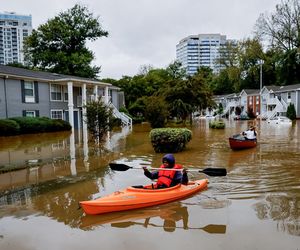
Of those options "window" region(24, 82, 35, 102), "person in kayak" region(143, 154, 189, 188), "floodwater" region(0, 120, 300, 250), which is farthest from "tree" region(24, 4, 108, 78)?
"person in kayak" region(143, 154, 189, 188)

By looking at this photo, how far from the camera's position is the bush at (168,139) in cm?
1570

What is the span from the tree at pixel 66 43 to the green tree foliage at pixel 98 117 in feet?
108

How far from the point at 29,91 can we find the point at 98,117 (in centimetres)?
1580

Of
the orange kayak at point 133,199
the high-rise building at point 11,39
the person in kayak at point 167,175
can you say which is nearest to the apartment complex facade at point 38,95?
the person in kayak at point 167,175

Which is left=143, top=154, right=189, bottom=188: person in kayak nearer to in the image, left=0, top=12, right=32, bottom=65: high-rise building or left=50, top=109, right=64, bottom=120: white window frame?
left=50, top=109, right=64, bottom=120: white window frame

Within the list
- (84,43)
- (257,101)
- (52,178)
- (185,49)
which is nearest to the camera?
(52,178)

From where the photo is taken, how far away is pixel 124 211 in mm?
7305

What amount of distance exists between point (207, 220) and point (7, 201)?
534 centimetres

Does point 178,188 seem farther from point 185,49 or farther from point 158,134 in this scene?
point 185,49

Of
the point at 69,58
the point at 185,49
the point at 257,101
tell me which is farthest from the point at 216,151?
the point at 185,49

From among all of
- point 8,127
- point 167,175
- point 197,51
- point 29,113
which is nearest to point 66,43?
point 29,113

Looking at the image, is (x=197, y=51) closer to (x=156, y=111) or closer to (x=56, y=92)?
(x=56, y=92)

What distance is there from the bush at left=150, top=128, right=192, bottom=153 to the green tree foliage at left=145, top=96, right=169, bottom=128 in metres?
10.2

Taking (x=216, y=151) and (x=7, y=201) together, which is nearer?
(x=7, y=201)
